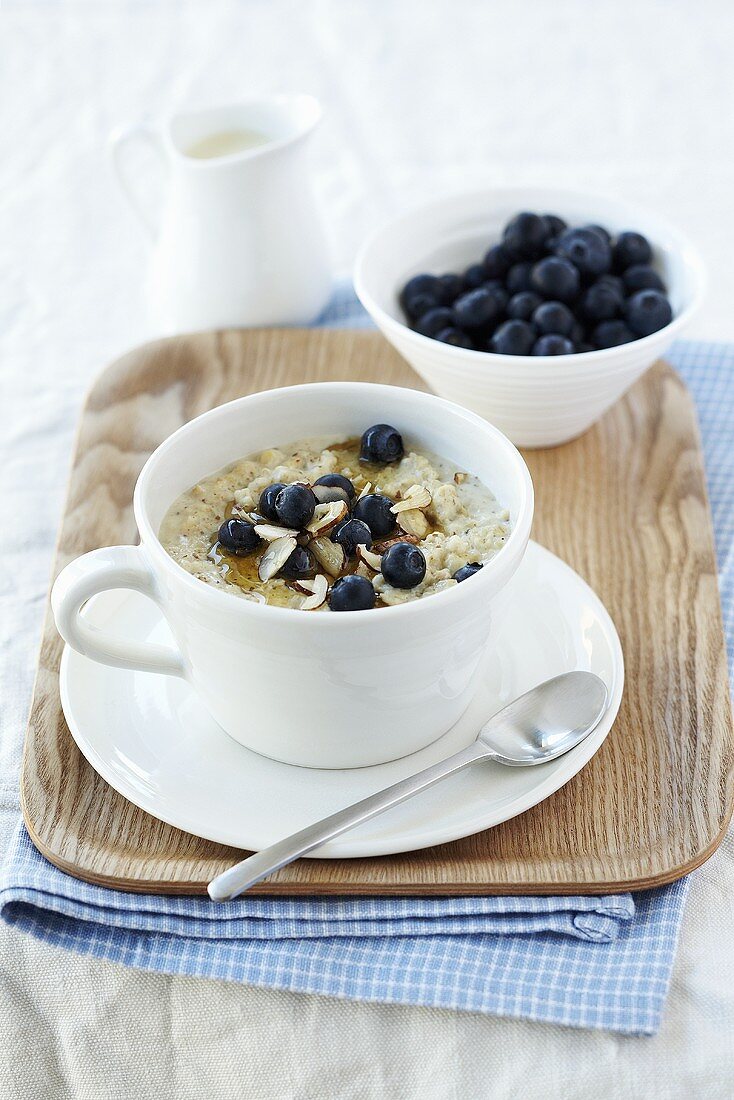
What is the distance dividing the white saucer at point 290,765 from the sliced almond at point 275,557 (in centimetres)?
20

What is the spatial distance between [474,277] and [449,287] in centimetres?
6

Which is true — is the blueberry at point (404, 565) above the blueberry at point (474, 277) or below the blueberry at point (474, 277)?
above

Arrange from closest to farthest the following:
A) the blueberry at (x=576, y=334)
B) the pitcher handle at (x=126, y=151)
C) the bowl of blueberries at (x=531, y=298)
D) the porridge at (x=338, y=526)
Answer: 1. the porridge at (x=338, y=526)
2. the bowl of blueberries at (x=531, y=298)
3. the blueberry at (x=576, y=334)
4. the pitcher handle at (x=126, y=151)

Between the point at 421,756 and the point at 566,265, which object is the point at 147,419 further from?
the point at 421,756

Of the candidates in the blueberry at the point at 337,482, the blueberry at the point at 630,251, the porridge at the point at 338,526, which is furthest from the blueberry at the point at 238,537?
the blueberry at the point at 630,251

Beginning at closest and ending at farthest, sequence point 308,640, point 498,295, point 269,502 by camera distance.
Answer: point 308,640 → point 269,502 → point 498,295

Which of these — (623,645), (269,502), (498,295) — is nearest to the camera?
(269,502)

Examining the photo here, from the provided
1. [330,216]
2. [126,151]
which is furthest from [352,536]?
[330,216]

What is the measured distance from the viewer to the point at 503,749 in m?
1.18

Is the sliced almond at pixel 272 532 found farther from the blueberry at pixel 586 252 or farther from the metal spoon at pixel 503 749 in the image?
the blueberry at pixel 586 252

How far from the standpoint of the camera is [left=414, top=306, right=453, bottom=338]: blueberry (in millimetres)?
1874

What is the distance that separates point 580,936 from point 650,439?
3.23 ft

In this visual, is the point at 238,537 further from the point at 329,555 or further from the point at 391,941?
the point at 391,941

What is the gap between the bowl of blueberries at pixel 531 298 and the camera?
174cm
